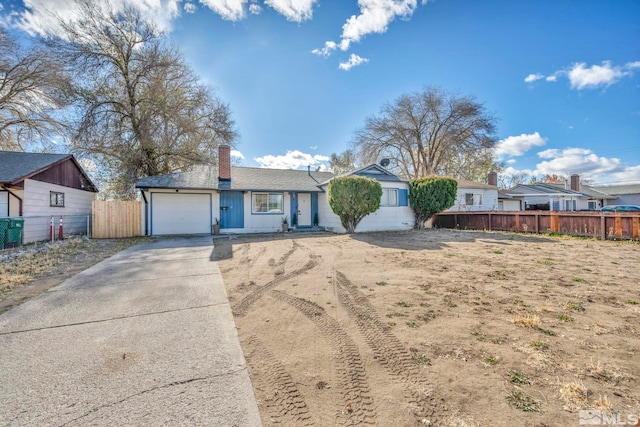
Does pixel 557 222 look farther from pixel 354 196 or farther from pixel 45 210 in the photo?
pixel 45 210

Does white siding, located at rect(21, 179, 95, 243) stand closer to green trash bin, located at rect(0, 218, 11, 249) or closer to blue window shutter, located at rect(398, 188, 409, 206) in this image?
green trash bin, located at rect(0, 218, 11, 249)

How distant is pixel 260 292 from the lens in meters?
4.57

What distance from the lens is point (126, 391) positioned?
6.73 ft

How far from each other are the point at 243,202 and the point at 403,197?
29.7 feet

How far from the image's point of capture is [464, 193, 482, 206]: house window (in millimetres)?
21847

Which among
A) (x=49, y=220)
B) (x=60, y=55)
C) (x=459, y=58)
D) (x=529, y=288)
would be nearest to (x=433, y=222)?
(x=459, y=58)

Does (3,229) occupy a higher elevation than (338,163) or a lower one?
lower

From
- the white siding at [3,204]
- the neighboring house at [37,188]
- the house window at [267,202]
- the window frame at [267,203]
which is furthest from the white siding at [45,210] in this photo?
the house window at [267,202]

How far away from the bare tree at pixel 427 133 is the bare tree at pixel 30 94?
22.5 meters

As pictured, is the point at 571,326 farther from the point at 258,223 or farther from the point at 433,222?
the point at 433,222

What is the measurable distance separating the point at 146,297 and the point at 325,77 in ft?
43.1

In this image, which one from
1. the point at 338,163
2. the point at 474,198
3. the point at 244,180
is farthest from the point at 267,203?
the point at 338,163

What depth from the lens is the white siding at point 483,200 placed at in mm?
21531

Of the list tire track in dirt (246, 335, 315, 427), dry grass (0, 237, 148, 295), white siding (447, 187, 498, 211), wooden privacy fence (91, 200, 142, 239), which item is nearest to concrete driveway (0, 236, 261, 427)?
tire track in dirt (246, 335, 315, 427)
